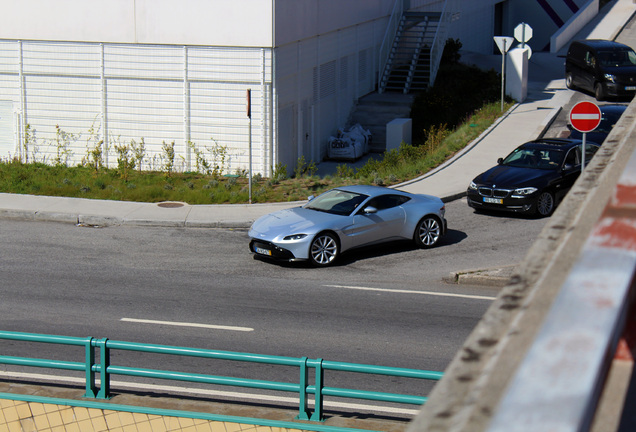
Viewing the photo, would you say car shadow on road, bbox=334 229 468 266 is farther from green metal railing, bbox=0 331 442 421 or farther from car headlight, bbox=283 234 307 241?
green metal railing, bbox=0 331 442 421

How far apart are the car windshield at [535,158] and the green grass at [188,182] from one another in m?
3.57

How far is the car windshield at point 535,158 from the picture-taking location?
18.6 meters

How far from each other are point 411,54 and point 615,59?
8.60m

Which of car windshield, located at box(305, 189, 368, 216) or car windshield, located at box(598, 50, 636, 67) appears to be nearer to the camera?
car windshield, located at box(305, 189, 368, 216)

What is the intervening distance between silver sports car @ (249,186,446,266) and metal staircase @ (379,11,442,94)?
665 inches

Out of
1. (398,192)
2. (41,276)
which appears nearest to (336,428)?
(41,276)

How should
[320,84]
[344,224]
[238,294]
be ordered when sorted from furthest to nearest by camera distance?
[320,84]
[344,224]
[238,294]

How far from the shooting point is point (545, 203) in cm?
1808

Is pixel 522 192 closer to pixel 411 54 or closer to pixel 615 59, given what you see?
pixel 615 59

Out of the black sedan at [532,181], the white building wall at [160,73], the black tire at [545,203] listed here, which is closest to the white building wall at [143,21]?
the white building wall at [160,73]

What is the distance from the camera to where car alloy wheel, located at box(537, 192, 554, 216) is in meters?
17.9

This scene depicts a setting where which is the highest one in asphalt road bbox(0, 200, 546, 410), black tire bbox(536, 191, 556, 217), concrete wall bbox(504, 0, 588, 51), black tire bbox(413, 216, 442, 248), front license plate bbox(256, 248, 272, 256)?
concrete wall bbox(504, 0, 588, 51)

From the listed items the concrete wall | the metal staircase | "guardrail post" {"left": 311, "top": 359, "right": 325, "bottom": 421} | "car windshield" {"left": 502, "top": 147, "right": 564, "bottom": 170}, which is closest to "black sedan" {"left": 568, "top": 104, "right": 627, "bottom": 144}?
"car windshield" {"left": 502, "top": 147, "right": 564, "bottom": 170}

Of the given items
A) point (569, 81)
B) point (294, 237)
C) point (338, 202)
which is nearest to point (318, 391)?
point (294, 237)
